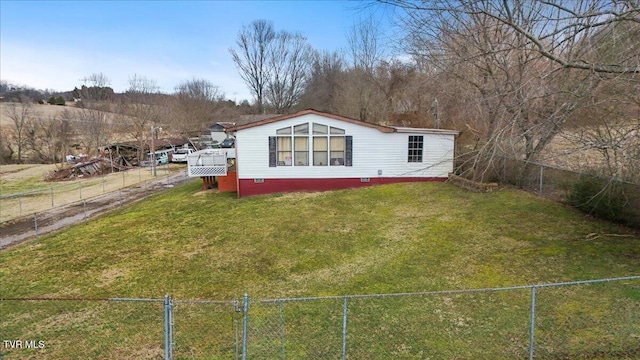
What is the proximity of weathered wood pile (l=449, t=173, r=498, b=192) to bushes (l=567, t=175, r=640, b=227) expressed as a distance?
11.1 ft

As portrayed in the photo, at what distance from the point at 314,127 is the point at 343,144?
1.56 m

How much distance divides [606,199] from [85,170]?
3465cm

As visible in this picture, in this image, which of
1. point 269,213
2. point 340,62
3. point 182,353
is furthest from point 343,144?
point 340,62

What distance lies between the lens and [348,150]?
1750 cm

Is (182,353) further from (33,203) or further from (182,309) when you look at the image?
(33,203)

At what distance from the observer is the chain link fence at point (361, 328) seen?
5605 mm

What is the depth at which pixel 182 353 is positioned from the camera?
19.7 feet

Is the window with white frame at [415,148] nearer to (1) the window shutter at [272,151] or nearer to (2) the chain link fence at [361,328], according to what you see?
(1) the window shutter at [272,151]

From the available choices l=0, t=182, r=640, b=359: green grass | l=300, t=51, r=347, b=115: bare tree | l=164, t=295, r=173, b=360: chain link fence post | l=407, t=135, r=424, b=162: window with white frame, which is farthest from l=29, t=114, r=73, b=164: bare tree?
l=164, t=295, r=173, b=360: chain link fence post

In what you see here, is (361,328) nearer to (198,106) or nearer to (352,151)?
(352,151)

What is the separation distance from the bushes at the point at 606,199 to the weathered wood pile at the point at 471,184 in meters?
3.40

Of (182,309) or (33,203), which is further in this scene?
(33,203)

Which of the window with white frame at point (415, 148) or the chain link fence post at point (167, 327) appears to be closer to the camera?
the chain link fence post at point (167, 327)

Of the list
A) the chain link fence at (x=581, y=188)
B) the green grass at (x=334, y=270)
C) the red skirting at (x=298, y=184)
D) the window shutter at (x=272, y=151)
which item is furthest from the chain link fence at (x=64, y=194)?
the chain link fence at (x=581, y=188)
